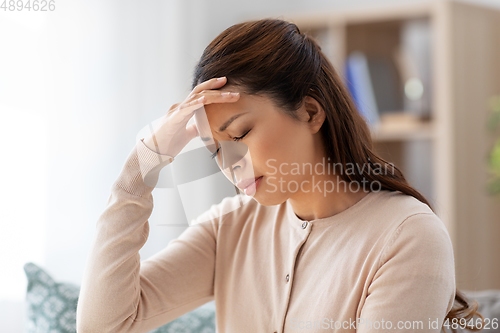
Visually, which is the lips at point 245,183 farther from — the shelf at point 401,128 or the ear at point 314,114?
the shelf at point 401,128

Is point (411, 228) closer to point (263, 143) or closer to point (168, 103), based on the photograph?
point (263, 143)

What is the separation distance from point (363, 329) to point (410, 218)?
0.22m

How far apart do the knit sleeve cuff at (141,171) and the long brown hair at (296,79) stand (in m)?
0.17

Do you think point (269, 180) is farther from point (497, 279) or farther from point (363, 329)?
point (497, 279)

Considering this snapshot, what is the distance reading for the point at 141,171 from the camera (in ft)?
3.17

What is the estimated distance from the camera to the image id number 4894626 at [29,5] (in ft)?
4.07

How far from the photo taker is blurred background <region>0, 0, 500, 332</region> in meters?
1.26

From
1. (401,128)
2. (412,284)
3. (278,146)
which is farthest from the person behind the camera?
(401,128)

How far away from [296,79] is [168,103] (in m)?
1.10

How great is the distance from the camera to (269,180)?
0.95m

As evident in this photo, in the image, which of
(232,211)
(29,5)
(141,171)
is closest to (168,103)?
(29,5)

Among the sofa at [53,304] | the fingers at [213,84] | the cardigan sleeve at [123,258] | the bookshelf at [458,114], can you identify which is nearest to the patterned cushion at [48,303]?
the sofa at [53,304]

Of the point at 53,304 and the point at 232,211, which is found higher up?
the point at 232,211

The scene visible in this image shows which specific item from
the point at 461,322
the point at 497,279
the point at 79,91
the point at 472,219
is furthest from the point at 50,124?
the point at 497,279
